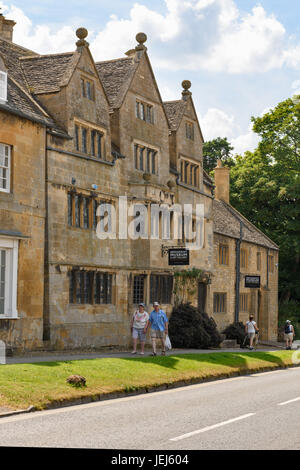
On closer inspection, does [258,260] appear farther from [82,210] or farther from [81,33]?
[81,33]

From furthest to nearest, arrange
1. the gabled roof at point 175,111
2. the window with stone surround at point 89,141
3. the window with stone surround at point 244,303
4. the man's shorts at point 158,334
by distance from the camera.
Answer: the window with stone surround at point 244,303 < the gabled roof at point 175,111 < the window with stone surround at point 89,141 < the man's shorts at point 158,334

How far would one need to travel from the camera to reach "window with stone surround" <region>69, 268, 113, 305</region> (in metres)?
25.7

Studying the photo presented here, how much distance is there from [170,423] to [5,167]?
44.2 ft

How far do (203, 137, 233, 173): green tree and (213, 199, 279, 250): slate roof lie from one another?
2437 centimetres

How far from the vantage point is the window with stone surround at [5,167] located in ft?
73.4

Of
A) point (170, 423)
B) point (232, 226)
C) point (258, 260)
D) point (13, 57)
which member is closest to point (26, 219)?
point (13, 57)

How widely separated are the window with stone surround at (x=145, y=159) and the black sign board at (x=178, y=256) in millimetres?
3820

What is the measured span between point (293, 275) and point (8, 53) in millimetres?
32811

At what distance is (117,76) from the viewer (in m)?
30.7

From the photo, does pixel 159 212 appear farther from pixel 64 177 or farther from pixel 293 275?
pixel 293 275

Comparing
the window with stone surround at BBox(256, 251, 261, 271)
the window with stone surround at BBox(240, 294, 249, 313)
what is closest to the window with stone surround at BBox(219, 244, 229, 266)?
the window with stone surround at BBox(240, 294, 249, 313)

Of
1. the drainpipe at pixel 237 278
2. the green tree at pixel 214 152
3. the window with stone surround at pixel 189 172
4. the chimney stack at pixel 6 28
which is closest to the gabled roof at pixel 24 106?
the chimney stack at pixel 6 28

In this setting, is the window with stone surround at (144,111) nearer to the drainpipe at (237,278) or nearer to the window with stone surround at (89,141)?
the window with stone surround at (89,141)

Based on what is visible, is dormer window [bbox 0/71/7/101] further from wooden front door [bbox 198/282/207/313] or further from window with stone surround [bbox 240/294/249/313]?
window with stone surround [bbox 240/294/249/313]
